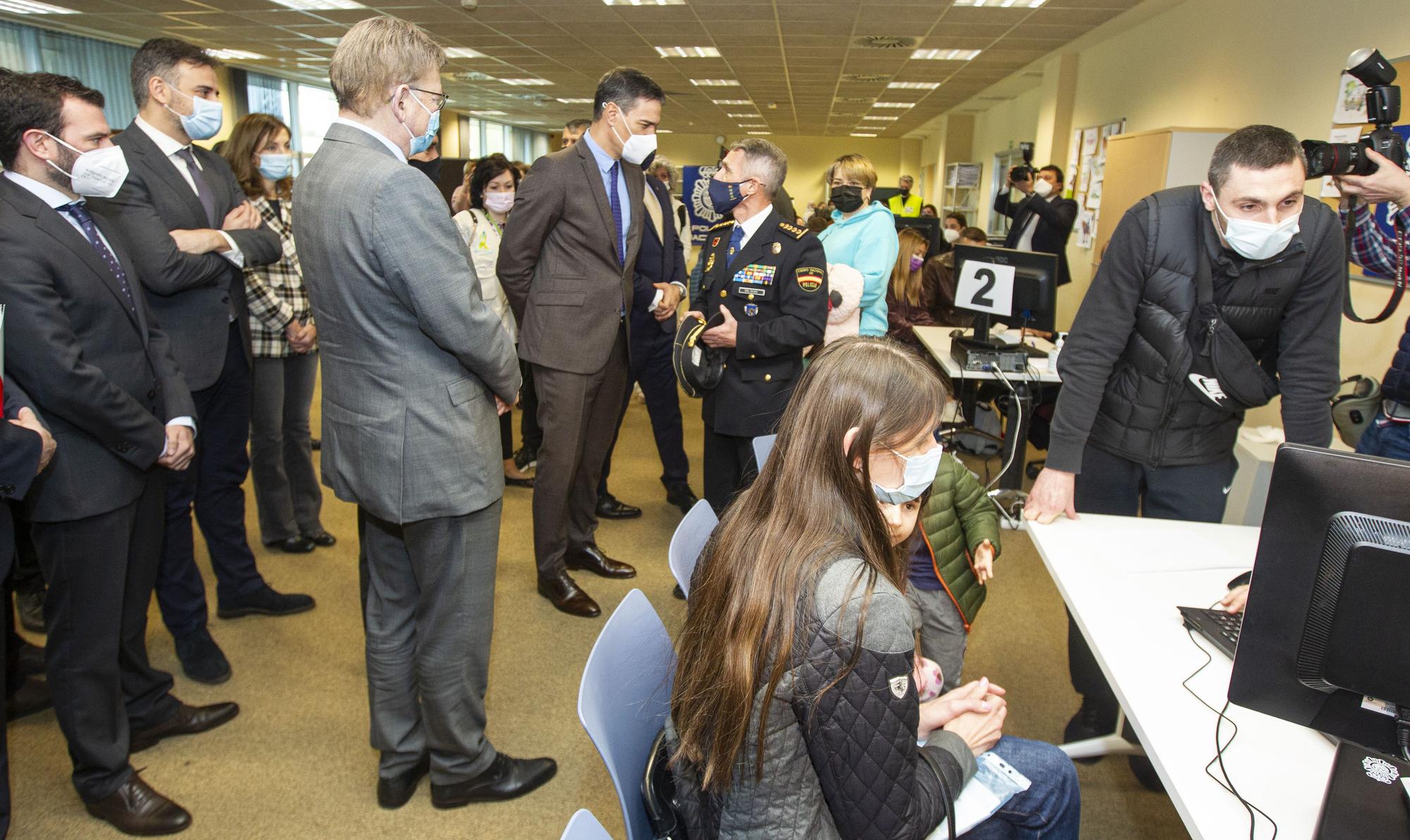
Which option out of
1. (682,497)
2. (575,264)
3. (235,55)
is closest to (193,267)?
(575,264)

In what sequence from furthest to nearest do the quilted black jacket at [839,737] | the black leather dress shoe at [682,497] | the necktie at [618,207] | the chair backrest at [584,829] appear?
the black leather dress shoe at [682,497]
the necktie at [618,207]
the quilted black jacket at [839,737]
the chair backrest at [584,829]

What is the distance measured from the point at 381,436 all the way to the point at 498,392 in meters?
0.25

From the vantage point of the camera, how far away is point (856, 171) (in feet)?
11.2

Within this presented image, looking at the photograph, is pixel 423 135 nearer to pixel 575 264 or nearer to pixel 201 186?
pixel 575 264

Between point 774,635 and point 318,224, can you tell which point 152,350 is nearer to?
point 318,224

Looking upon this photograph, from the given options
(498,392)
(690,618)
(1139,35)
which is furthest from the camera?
(1139,35)

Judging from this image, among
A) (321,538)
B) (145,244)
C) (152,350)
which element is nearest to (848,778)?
(152,350)

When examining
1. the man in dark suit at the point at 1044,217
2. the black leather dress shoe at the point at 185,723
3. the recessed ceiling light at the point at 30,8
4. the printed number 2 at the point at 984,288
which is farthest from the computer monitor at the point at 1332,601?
the recessed ceiling light at the point at 30,8

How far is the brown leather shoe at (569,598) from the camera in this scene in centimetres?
278

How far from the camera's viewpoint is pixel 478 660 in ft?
6.07

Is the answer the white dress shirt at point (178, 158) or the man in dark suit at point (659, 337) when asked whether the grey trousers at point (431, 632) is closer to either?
the white dress shirt at point (178, 158)

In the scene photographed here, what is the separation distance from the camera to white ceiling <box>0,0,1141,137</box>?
6.91 metres

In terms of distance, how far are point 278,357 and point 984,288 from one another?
288cm

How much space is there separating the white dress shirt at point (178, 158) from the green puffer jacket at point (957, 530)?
1.95 metres
